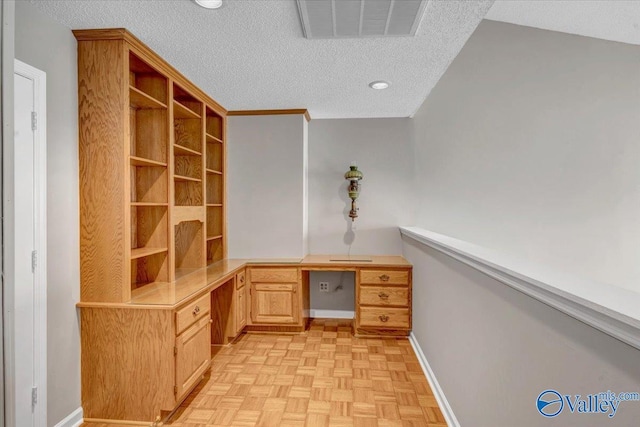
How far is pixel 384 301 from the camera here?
10.5 ft

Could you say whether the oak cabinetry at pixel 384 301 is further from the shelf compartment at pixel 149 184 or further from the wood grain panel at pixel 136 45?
the wood grain panel at pixel 136 45

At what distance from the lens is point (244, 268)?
3.22 meters

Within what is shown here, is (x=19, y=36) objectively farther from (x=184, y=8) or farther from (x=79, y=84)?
(x=184, y=8)

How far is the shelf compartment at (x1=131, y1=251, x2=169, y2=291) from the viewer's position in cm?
247

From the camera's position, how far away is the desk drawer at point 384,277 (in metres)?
3.19

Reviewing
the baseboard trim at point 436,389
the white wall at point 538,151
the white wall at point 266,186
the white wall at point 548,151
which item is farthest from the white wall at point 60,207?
the white wall at point 548,151

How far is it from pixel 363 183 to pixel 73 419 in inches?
121

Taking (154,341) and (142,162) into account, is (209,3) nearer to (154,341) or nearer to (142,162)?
(142,162)

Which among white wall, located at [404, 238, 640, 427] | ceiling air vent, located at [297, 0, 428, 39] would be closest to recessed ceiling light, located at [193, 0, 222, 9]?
ceiling air vent, located at [297, 0, 428, 39]

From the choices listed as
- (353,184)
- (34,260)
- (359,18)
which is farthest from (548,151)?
(34,260)

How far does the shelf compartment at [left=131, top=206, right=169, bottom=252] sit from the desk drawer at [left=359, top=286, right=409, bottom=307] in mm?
1851

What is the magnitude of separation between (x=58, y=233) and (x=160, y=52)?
4.13 feet

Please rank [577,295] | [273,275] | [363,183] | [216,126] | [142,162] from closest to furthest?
[577,295]
[142,162]
[273,275]
[216,126]
[363,183]

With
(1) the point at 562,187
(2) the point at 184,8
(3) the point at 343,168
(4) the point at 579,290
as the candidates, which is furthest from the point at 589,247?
(2) the point at 184,8
